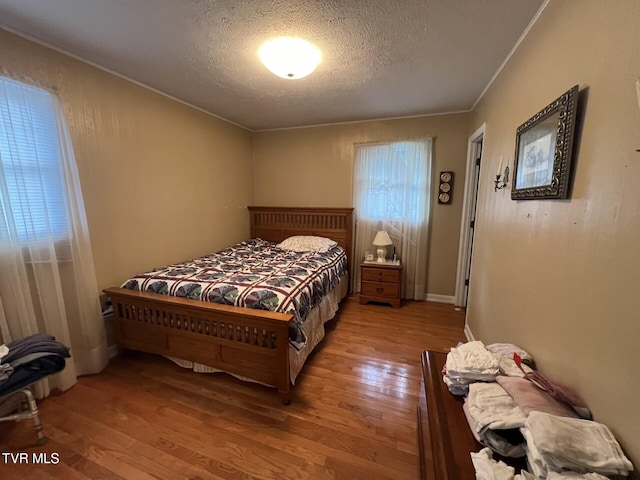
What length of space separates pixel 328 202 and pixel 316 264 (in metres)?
1.44

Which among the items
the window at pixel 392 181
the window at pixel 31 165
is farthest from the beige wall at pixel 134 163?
the window at pixel 392 181

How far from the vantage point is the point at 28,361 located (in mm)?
1484

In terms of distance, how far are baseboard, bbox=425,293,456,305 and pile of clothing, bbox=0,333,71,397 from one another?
12.7ft

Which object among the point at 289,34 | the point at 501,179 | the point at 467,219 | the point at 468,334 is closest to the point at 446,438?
the point at 501,179

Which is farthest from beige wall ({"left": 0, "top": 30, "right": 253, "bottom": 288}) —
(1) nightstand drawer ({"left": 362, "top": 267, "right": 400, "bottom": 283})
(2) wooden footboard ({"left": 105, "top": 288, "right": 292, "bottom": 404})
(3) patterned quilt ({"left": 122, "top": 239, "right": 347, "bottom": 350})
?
(1) nightstand drawer ({"left": 362, "top": 267, "right": 400, "bottom": 283})

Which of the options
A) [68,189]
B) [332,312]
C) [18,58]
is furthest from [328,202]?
[18,58]

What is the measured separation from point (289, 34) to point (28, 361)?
101 inches

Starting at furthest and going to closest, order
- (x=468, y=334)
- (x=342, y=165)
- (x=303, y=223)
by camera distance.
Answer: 1. (x=303, y=223)
2. (x=342, y=165)
3. (x=468, y=334)

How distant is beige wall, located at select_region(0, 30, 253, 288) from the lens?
6.62 ft

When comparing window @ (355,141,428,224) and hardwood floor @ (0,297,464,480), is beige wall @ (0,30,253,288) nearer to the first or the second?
hardwood floor @ (0,297,464,480)

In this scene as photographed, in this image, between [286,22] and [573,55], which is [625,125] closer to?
[573,55]

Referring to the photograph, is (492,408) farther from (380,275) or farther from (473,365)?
(380,275)

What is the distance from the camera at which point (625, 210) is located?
0.82 m

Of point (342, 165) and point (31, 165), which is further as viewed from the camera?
point (342, 165)
